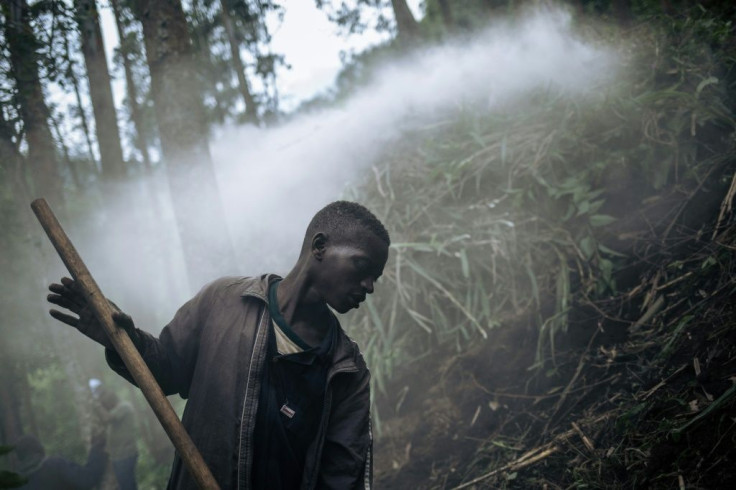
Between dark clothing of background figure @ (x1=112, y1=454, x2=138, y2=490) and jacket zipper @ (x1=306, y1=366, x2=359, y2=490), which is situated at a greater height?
jacket zipper @ (x1=306, y1=366, x2=359, y2=490)

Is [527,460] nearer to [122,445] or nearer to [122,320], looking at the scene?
[122,320]

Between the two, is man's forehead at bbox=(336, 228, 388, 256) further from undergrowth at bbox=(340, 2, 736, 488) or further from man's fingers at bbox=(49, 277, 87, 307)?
undergrowth at bbox=(340, 2, 736, 488)

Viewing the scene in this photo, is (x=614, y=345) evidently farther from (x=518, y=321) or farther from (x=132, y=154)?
(x=132, y=154)

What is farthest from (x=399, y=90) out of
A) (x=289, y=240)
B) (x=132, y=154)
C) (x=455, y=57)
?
(x=132, y=154)

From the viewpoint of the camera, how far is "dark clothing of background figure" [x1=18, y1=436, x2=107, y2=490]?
4.52 meters

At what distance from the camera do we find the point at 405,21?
7820 millimetres

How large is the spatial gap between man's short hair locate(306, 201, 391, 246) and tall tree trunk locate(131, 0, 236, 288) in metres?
1.96

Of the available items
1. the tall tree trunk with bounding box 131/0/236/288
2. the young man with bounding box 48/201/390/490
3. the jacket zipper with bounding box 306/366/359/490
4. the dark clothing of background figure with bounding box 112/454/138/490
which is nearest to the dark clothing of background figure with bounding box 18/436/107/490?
the dark clothing of background figure with bounding box 112/454/138/490

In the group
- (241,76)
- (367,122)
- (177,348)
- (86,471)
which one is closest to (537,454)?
(177,348)

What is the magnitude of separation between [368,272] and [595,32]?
19.0 feet

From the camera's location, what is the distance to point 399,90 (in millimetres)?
6980

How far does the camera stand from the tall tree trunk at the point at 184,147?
365 cm

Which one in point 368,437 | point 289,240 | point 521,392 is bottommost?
point 521,392

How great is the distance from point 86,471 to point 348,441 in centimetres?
468
